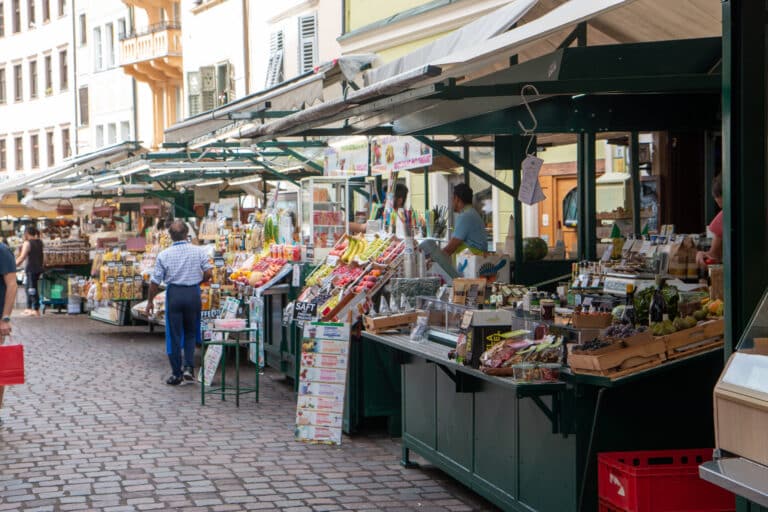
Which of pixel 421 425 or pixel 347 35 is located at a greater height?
pixel 347 35

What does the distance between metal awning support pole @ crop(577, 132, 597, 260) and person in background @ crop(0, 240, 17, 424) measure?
490cm

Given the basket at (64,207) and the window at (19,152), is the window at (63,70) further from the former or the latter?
the basket at (64,207)

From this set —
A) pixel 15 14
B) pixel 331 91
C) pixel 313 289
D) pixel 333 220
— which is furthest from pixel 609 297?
pixel 15 14

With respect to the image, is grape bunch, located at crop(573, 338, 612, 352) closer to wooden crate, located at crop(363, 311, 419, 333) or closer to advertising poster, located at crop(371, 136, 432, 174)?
wooden crate, located at crop(363, 311, 419, 333)

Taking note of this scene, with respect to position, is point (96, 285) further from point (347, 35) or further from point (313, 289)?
point (313, 289)

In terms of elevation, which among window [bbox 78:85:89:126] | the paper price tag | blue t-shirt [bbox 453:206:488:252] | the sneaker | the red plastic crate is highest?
window [bbox 78:85:89:126]

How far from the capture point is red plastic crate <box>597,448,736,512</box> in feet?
18.8

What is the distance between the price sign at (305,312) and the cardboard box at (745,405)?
257 inches

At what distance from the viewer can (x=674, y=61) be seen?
296 inches

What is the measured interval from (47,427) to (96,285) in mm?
9307

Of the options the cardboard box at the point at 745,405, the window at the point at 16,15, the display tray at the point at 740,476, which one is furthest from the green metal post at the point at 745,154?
the window at the point at 16,15

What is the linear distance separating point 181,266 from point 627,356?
8.07 m

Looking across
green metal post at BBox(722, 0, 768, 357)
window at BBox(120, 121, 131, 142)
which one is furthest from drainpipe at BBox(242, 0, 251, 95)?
green metal post at BBox(722, 0, 768, 357)

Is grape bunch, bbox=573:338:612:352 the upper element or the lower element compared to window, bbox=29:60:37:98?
lower
